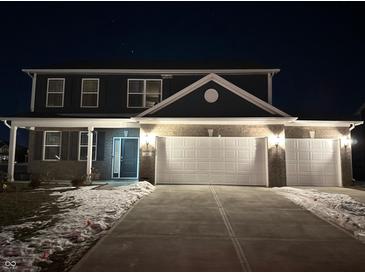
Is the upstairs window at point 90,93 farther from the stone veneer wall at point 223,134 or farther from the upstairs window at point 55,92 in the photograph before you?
the stone veneer wall at point 223,134

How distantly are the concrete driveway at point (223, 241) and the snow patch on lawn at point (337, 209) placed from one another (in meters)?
0.32

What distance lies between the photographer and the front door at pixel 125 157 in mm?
14656

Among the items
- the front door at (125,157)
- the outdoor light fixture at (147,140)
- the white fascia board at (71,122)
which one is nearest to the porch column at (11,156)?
the white fascia board at (71,122)

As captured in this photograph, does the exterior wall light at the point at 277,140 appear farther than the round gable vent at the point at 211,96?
No

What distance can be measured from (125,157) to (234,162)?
20.1 ft

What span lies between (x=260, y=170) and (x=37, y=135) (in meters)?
11.6

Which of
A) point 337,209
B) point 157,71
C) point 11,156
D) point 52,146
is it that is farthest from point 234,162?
point 11,156

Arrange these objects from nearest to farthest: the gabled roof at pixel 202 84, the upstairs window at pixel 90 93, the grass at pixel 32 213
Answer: the grass at pixel 32 213
the gabled roof at pixel 202 84
the upstairs window at pixel 90 93

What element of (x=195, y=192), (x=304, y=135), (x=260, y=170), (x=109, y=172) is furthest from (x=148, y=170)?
(x=304, y=135)

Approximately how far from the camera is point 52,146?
14.7 metres

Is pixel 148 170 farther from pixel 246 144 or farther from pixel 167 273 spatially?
pixel 167 273

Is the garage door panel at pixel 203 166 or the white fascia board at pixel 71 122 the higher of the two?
the white fascia board at pixel 71 122

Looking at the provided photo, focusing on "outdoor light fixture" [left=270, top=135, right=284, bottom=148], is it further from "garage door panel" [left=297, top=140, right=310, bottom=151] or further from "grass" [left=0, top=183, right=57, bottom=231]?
"grass" [left=0, top=183, right=57, bottom=231]

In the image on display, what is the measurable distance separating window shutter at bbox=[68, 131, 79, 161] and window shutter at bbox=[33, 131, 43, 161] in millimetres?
1587
